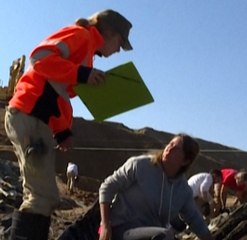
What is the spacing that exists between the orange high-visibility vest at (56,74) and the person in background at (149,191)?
61 cm

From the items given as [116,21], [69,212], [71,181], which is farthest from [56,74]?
[71,181]

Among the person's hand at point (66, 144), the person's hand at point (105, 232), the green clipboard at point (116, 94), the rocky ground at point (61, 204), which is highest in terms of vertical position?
the green clipboard at point (116, 94)

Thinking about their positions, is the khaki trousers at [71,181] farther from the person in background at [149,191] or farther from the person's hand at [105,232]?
the person's hand at [105,232]

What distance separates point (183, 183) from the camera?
495 centimetres

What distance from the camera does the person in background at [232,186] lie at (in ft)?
42.9

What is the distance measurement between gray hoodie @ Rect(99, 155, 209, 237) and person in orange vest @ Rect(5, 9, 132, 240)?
0.54 m

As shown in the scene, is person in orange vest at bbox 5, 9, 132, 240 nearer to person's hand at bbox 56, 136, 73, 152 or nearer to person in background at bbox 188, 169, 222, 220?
person's hand at bbox 56, 136, 73, 152

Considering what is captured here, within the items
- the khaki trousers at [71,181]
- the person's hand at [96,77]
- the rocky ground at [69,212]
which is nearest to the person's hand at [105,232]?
the person's hand at [96,77]

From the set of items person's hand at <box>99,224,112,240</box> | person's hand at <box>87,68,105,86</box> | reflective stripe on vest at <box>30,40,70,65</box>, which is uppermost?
reflective stripe on vest at <box>30,40,70,65</box>

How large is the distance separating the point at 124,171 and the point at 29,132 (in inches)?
32.7

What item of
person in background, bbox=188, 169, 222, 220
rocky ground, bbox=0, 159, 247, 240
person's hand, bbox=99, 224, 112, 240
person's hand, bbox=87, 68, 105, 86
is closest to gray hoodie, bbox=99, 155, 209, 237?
person's hand, bbox=99, 224, 112, 240

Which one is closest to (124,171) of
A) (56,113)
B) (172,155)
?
(172,155)

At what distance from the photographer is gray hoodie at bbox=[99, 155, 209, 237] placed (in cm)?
475

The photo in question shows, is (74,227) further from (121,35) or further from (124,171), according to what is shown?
(121,35)
